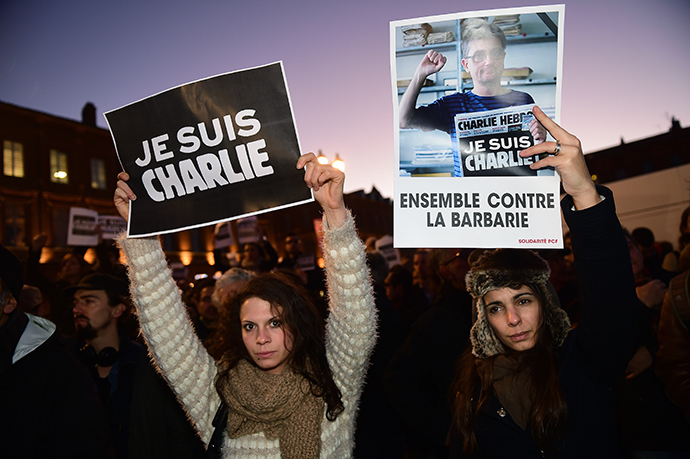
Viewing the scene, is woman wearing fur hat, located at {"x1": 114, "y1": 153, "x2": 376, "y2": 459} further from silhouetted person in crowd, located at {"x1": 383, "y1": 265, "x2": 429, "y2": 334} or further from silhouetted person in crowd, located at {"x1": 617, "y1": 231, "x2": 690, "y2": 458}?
silhouetted person in crowd, located at {"x1": 383, "y1": 265, "x2": 429, "y2": 334}

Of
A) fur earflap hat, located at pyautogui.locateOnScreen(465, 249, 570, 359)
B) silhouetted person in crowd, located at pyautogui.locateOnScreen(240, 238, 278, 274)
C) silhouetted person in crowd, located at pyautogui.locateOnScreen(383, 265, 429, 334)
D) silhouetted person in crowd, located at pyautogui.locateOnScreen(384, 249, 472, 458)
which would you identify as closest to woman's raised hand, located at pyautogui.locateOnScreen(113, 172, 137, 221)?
fur earflap hat, located at pyautogui.locateOnScreen(465, 249, 570, 359)

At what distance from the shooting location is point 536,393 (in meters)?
2.10

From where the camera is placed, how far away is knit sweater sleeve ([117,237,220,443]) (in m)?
2.46

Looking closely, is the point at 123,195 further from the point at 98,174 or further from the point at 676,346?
the point at 98,174

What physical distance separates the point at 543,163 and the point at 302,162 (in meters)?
0.95

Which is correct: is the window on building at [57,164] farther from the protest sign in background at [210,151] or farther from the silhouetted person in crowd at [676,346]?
the silhouetted person in crowd at [676,346]

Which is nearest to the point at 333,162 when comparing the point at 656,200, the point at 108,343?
the point at 108,343

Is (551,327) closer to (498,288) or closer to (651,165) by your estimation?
(498,288)

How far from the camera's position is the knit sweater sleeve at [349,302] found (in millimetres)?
2287

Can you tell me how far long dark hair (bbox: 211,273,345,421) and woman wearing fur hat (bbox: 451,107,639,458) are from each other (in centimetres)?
64

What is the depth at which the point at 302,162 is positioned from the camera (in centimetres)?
216

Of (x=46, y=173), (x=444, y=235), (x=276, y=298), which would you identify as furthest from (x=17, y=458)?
(x=46, y=173)

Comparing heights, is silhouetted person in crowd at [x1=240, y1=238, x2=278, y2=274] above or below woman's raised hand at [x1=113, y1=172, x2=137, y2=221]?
below

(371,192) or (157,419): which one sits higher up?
(371,192)
